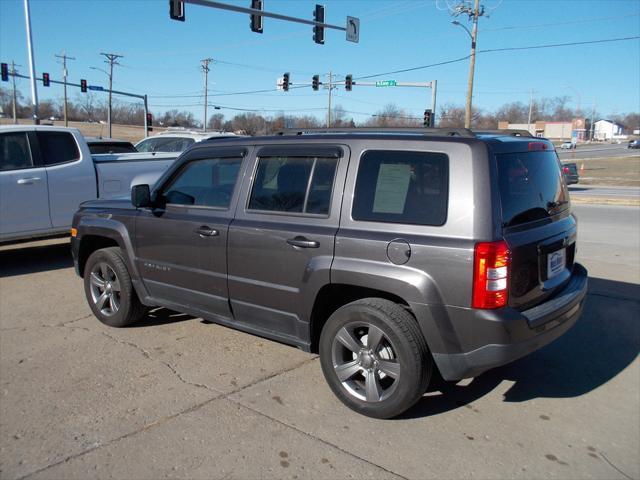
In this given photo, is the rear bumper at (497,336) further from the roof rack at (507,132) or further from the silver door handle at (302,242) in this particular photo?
the roof rack at (507,132)

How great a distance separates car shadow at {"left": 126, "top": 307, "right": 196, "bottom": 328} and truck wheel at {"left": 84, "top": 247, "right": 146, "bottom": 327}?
0.14m

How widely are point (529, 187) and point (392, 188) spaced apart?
0.91 meters

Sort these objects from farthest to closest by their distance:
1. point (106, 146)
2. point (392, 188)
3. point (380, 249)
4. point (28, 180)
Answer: point (106, 146)
point (28, 180)
point (392, 188)
point (380, 249)

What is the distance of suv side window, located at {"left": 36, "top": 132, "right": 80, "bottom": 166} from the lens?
25.8ft

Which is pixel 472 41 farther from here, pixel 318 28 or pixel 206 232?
pixel 206 232

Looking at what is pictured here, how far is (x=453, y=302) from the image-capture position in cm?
319

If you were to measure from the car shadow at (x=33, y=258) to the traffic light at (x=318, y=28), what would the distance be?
15.3m

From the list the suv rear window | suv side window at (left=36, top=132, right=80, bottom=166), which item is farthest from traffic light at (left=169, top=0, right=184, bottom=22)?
the suv rear window

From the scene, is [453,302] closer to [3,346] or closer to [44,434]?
[44,434]

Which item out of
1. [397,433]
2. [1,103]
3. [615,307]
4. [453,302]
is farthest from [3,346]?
[1,103]

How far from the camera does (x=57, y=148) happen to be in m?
8.02

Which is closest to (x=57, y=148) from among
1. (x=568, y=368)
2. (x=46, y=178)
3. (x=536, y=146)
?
(x=46, y=178)

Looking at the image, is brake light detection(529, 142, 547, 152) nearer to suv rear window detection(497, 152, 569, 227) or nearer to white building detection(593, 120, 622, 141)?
suv rear window detection(497, 152, 569, 227)

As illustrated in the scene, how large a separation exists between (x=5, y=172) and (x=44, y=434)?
5207 millimetres
